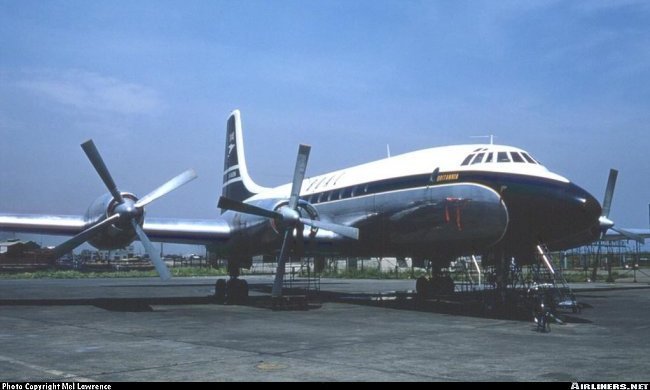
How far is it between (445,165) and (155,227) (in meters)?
9.45

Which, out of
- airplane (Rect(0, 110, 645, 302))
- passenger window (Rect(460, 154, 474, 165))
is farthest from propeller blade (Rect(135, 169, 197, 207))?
passenger window (Rect(460, 154, 474, 165))

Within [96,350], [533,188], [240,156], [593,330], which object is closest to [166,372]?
[96,350]

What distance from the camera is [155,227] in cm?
2120

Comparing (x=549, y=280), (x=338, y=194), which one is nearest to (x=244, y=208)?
(x=338, y=194)

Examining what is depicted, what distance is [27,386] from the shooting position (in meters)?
7.39

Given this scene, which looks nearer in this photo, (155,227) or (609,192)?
(155,227)

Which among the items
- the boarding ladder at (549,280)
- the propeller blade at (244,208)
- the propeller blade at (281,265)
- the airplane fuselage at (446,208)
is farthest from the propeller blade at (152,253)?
the boarding ladder at (549,280)

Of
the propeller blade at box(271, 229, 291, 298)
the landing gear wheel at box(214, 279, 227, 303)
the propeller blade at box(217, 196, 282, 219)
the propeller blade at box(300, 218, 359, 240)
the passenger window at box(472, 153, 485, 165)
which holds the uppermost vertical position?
the passenger window at box(472, 153, 485, 165)

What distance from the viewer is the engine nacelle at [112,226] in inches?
746

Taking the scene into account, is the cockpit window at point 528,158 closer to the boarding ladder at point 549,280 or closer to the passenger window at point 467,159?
the passenger window at point 467,159

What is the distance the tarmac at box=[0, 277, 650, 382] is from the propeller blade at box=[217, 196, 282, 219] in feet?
9.04

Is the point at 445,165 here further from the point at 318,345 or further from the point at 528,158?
the point at 318,345

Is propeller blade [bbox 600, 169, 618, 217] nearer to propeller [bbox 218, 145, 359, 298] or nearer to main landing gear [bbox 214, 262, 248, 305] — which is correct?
propeller [bbox 218, 145, 359, 298]

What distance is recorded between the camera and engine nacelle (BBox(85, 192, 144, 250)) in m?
19.0
